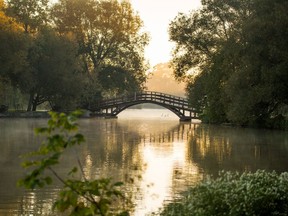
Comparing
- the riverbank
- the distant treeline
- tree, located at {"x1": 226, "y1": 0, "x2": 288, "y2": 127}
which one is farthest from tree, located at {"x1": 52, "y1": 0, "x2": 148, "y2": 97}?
tree, located at {"x1": 226, "y1": 0, "x2": 288, "y2": 127}

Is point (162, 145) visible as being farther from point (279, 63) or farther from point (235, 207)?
point (235, 207)

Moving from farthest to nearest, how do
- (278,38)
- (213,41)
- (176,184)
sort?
1. (213,41)
2. (278,38)
3. (176,184)

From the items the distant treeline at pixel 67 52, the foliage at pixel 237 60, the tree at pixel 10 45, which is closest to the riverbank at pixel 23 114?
the distant treeline at pixel 67 52

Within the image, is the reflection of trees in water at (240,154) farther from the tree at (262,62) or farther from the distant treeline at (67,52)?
A: the distant treeline at (67,52)

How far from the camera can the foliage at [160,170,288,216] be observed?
9.32 metres

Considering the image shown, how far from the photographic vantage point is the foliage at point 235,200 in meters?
9.32

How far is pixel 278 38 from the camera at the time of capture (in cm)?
3853

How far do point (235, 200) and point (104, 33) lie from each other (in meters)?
66.6

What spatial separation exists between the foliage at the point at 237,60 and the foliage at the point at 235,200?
28854 mm

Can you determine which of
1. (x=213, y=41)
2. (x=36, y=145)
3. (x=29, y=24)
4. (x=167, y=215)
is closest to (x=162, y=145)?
(x=36, y=145)

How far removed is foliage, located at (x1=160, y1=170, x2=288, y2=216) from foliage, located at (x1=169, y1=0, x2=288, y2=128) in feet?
94.7

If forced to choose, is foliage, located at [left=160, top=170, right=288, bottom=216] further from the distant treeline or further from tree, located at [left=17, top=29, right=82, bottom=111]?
tree, located at [left=17, top=29, right=82, bottom=111]

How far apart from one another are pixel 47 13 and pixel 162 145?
1793 inches

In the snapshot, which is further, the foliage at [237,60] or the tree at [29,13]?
the tree at [29,13]
